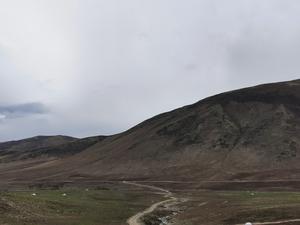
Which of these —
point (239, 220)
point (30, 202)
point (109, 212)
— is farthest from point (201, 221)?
point (30, 202)

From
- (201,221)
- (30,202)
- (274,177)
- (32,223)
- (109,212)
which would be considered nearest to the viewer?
(32,223)

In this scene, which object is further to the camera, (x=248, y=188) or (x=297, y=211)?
(x=248, y=188)

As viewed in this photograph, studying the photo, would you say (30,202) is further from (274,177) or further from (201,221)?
(274,177)

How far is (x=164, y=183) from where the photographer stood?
187250 mm

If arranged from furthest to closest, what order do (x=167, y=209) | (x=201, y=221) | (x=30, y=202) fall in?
(x=167, y=209) < (x=30, y=202) < (x=201, y=221)

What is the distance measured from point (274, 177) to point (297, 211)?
121021 millimetres

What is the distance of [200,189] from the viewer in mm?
167000

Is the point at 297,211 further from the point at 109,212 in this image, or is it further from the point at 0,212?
the point at 0,212

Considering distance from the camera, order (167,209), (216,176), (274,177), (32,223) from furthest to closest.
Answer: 1. (216,176)
2. (274,177)
3. (167,209)
4. (32,223)

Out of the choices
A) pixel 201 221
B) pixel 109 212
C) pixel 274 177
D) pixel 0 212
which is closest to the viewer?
pixel 0 212

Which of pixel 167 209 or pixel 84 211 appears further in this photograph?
pixel 167 209

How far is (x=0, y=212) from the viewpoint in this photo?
216 feet

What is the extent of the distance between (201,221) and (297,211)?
11.7 metres

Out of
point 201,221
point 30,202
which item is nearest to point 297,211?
point 201,221
